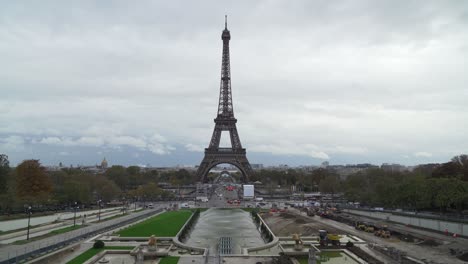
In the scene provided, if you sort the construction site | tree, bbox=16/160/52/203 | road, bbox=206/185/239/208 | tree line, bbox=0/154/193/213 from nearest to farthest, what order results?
the construction site → tree line, bbox=0/154/193/213 → tree, bbox=16/160/52/203 → road, bbox=206/185/239/208

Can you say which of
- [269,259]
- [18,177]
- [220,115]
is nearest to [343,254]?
[269,259]

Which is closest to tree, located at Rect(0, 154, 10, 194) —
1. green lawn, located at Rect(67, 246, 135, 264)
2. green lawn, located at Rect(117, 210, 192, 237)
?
green lawn, located at Rect(117, 210, 192, 237)

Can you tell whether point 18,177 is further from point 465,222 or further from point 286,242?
point 465,222

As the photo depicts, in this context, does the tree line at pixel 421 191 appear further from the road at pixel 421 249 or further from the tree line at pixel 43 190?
the tree line at pixel 43 190

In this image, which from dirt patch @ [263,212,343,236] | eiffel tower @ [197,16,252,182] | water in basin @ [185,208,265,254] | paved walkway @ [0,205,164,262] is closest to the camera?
paved walkway @ [0,205,164,262]

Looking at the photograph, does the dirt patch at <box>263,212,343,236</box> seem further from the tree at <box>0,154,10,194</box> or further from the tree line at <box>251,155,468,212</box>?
the tree at <box>0,154,10,194</box>

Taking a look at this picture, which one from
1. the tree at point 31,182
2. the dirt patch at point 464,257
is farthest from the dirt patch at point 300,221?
the tree at point 31,182

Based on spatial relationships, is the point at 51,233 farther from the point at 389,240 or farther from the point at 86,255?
the point at 389,240
